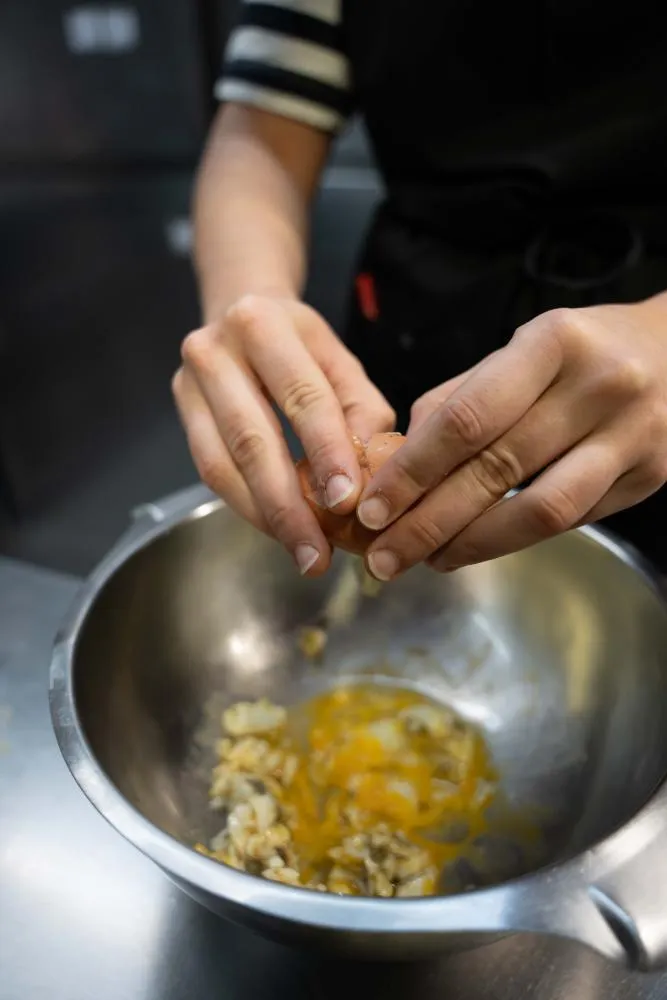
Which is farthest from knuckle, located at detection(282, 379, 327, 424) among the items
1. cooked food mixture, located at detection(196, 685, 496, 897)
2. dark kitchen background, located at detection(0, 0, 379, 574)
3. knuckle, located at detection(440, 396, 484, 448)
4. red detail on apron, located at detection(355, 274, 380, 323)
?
dark kitchen background, located at detection(0, 0, 379, 574)

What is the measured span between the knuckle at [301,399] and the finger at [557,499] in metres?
0.12

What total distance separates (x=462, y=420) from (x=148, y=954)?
0.34 meters

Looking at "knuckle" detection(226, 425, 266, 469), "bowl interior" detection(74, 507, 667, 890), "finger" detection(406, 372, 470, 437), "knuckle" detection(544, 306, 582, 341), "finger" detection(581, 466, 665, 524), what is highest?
"knuckle" detection(544, 306, 582, 341)

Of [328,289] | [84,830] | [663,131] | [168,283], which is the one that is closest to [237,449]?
[84,830]

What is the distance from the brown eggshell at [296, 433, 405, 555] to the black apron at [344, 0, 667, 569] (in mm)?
96

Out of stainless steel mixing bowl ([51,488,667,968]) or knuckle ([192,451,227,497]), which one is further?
knuckle ([192,451,227,497])

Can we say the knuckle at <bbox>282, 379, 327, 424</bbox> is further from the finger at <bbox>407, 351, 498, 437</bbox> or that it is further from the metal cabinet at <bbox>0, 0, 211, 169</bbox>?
the metal cabinet at <bbox>0, 0, 211, 169</bbox>

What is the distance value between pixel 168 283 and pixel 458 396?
51.3 inches

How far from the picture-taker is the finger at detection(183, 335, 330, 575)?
1.63 ft

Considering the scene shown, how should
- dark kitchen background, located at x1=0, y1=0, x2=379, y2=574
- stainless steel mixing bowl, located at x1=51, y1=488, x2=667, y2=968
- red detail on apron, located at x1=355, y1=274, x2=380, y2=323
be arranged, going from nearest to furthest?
1. stainless steel mixing bowl, located at x1=51, y1=488, x2=667, y2=968
2. red detail on apron, located at x1=355, y1=274, x2=380, y2=323
3. dark kitchen background, located at x1=0, y1=0, x2=379, y2=574

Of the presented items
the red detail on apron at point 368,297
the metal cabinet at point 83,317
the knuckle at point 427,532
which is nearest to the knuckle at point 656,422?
the knuckle at point 427,532

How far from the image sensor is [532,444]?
1.42 ft

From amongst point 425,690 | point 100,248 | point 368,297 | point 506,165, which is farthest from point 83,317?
point 425,690

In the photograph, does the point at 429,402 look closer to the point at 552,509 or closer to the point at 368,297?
the point at 552,509
